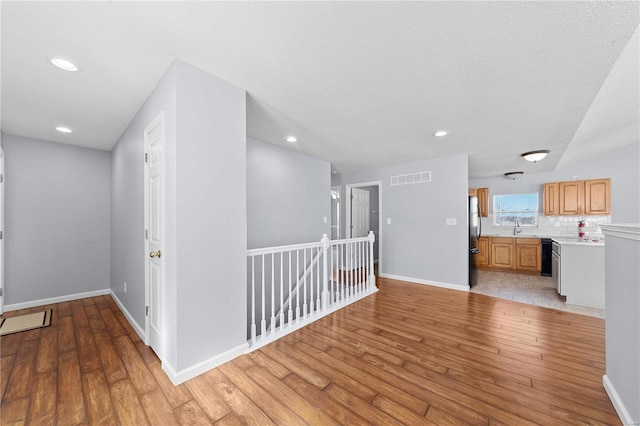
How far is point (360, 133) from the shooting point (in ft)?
10.9

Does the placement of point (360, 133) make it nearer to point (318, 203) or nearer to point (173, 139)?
point (318, 203)

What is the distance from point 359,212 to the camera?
6.30 metres

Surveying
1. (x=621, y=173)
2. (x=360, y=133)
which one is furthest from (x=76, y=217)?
(x=621, y=173)

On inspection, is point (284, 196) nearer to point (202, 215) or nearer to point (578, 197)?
point (202, 215)

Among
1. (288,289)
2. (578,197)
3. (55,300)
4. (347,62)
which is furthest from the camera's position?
(578,197)

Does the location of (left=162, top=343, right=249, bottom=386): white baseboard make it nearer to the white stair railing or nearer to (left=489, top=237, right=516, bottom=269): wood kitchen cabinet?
the white stair railing

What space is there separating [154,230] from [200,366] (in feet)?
3.99

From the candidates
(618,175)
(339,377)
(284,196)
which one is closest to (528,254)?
(618,175)

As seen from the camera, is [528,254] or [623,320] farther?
[528,254]

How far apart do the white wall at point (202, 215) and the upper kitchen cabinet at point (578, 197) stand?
665cm

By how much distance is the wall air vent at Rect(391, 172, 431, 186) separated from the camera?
4672mm

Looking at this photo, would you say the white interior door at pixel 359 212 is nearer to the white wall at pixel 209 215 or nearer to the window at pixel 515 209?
the window at pixel 515 209

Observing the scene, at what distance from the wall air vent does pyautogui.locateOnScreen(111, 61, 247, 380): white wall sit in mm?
→ 3659

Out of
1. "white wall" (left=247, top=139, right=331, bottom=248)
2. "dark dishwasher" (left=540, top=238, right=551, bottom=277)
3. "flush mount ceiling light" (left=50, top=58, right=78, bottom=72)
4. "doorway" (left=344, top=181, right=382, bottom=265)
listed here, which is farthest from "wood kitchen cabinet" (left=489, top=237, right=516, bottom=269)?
"flush mount ceiling light" (left=50, top=58, right=78, bottom=72)
